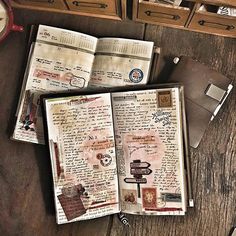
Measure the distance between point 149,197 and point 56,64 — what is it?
407 mm

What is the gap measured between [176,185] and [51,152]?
308 mm

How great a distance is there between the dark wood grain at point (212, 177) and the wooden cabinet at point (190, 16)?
0.06 m

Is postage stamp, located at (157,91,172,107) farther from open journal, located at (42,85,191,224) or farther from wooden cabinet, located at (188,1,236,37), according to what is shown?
wooden cabinet, located at (188,1,236,37)

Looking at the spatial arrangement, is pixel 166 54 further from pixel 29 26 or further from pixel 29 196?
pixel 29 196

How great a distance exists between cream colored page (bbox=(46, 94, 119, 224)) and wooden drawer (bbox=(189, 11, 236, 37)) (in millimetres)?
292

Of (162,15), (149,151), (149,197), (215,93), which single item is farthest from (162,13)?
(149,197)

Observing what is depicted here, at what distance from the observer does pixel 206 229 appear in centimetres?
99

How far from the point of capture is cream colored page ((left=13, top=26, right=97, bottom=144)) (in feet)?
3.37

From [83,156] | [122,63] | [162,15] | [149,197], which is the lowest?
[149,197]

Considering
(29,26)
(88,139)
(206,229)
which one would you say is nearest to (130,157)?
(88,139)

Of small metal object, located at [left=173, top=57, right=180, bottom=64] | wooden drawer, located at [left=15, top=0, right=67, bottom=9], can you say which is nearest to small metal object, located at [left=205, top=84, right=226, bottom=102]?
small metal object, located at [left=173, top=57, right=180, bottom=64]

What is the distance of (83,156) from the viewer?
3.23 ft

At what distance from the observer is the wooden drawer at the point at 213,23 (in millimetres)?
962

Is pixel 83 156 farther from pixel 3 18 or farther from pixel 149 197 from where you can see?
pixel 3 18
